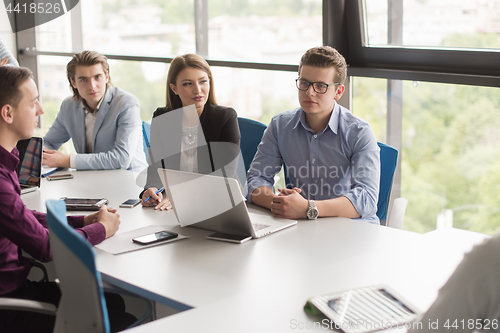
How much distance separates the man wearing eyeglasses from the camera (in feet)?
7.11

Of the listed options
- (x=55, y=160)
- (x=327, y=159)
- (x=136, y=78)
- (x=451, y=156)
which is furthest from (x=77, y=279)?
(x=136, y=78)

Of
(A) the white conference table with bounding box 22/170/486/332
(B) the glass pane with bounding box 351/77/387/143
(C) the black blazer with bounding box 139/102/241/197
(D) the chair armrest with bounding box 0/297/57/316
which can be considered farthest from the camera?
(B) the glass pane with bounding box 351/77/387/143

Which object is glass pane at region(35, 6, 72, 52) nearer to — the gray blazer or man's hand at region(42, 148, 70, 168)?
the gray blazer

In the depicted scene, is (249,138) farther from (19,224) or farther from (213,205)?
(19,224)

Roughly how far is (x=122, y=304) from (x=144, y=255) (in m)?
0.27

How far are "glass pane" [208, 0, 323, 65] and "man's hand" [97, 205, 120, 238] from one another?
210 cm

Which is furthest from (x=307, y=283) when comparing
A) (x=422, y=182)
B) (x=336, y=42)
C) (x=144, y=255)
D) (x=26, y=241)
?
(x=336, y=42)

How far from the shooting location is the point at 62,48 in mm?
6020

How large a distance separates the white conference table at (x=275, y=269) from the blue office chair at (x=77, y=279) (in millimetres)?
132

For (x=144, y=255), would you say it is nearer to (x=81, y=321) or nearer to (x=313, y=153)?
(x=81, y=321)

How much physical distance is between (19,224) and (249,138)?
1.62 metres

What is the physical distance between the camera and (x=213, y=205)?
1.80 meters

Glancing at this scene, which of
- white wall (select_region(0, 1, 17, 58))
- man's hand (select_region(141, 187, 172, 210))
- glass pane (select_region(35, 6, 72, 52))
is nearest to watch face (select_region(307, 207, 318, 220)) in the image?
man's hand (select_region(141, 187, 172, 210))

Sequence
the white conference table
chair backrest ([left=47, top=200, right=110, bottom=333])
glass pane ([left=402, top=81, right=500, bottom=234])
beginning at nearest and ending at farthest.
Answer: chair backrest ([left=47, top=200, right=110, bottom=333]) → the white conference table → glass pane ([left=402, top=81, right=500, bottom=234])
